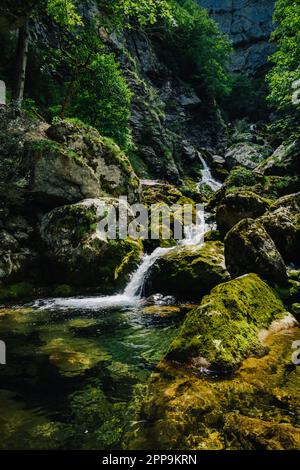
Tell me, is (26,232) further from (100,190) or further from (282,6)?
(282,6)

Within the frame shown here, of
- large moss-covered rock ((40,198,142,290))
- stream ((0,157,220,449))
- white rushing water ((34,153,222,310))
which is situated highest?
large moss-covered rock ((40,198,142,290))

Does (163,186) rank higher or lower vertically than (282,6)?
lower

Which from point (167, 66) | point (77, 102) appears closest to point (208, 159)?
point (167, 66)

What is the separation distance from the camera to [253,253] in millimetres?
8328

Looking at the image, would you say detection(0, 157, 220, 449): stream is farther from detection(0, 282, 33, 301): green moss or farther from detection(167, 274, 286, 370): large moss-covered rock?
detection(0, 282, 33, 301): green moss

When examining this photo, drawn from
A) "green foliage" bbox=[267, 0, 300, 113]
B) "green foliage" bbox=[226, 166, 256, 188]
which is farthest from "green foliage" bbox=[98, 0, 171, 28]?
"green foliage" bbox=[226, 166, 256, 188]

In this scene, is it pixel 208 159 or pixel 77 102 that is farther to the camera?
pixel 208 159

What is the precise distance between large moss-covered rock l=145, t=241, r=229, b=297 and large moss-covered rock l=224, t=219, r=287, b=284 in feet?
2.95

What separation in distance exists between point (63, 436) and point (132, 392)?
1.21 metres

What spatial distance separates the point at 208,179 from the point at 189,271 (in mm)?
23790

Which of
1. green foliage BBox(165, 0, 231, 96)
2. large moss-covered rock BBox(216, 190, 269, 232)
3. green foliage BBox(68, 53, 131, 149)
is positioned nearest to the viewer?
large moss-covered rock BBox(216, 190, 269, 232)

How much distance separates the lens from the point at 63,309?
9.62 meters

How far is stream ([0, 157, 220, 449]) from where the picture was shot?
11.4ft

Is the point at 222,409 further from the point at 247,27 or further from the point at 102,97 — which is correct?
the point at 247,27
